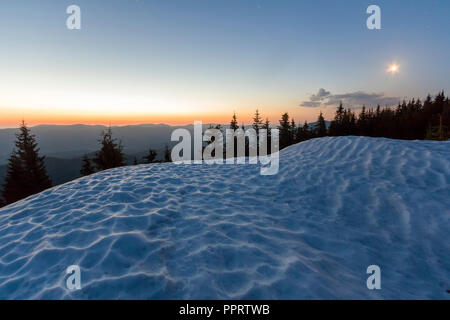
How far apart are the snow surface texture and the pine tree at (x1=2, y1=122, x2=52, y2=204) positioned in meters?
28.2

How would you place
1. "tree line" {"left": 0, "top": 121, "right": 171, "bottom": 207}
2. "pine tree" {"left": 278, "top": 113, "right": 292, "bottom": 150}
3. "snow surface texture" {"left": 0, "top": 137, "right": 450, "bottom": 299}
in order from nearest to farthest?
"snow surface texture" {"left": 0, "top": 137, "right": 450, "bottom": 299} < "tree line" {"left": 0, "top": 121, "right": 171, "bottom": 207} < "pine tree" {"left": 278, "top": 113, "right": 292, "bottom": 150}

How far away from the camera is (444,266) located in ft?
11.7

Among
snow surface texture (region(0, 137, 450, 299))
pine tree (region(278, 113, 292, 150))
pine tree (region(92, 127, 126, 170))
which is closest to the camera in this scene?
snow surface texture (region(0, 137, 450, 299))

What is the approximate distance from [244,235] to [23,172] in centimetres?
3539

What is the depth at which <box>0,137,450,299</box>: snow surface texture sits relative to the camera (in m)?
2.82

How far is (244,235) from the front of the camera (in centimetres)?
397

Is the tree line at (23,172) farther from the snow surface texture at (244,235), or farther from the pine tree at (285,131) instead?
the pine tree at (285,131)

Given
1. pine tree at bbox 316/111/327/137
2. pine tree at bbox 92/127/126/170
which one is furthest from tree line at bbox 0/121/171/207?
pine tree at bbox 316/111/327/137

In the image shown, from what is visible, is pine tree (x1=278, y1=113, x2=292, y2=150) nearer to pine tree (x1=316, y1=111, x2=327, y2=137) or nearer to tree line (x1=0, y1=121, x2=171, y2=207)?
pine tree (x1=316, y1=111, x2=327, y2=137)

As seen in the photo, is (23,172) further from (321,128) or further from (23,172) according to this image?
(321,128)

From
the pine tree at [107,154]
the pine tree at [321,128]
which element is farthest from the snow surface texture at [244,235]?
the pine tree at [321,128]

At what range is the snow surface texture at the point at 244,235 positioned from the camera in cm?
282
